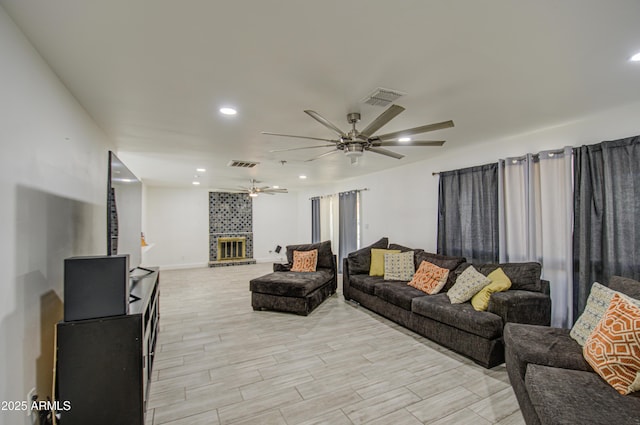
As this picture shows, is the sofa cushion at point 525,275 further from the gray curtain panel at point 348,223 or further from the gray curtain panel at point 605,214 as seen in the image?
the gray curtain panel at point 348,223

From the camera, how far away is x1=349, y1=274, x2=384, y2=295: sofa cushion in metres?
4.38

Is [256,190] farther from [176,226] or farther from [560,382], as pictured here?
[560,382]

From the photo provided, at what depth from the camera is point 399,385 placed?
2.44 m

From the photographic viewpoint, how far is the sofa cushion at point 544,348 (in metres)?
1.89

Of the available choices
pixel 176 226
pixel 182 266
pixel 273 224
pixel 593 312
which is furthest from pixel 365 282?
pixel 176 226

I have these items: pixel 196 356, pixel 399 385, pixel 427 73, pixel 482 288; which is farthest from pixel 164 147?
pixel 482 288

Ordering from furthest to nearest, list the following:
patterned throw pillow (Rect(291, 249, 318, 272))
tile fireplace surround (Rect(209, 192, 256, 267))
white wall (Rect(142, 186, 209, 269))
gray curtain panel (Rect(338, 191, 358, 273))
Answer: tile fireplace surround (Rect(209, 192, 256, 267)) < white wall (Rect(142, 186, 209, 269)) < gray curtain panel (Rect(338, 191, 358, 273)) < patterned throw pillow (Rect(291, 249, 318, 272))

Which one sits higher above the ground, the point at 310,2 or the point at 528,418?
the point at 310,2

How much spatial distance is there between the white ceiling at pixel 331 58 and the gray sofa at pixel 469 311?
72.4 inches

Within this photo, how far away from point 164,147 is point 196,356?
285 cm

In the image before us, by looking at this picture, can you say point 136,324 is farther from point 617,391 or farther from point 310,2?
point 617,391

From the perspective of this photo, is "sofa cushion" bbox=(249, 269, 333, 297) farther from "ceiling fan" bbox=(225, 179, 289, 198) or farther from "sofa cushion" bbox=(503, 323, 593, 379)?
"ceiling fan" bbox=(225, 179, 289, 198)

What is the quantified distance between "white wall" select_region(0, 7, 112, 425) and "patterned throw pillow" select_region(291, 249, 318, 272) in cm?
348

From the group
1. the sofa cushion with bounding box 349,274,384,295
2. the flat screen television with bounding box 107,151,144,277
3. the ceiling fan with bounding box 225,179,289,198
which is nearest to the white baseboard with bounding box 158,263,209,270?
the ceiling fan with bounding box 225,179,289,198
